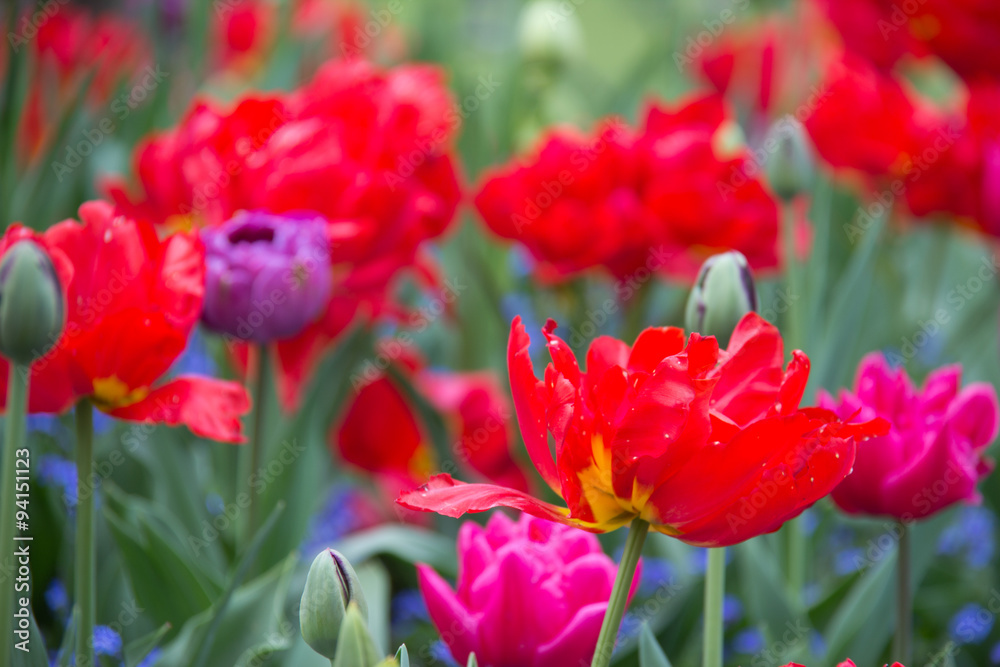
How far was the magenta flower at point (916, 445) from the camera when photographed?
1.61 feet

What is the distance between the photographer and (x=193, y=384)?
1.63 feet

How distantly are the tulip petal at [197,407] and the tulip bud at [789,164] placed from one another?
0.37 meters

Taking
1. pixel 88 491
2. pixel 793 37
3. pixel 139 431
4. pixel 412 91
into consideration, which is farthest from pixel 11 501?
pixel 793 37

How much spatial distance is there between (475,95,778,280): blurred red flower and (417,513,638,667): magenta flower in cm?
38

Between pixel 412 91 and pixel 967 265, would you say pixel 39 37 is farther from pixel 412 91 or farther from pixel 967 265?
pixel 967 265

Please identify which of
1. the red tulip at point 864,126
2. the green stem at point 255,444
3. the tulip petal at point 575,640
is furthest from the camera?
the red tulip at point 864,126

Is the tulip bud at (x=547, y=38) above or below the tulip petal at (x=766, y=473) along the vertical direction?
above

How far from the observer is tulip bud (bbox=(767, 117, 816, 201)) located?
27.0 inches

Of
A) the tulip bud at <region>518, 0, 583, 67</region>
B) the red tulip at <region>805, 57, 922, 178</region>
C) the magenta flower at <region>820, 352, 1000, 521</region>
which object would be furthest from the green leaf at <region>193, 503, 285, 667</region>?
the tulip bud at <region>518, 0, 583, 67</region>

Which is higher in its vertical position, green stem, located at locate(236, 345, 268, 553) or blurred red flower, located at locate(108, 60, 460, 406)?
blurred red flower, located at locate(108, 60, 460, 406)

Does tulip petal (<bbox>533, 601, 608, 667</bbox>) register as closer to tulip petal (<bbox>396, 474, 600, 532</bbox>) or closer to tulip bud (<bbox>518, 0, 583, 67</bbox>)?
tulip petal (<bbox>396, 474, 600, 532</bbox>)

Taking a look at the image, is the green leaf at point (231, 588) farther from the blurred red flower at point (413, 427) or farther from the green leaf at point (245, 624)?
the blurred red flower at point (413, 427)

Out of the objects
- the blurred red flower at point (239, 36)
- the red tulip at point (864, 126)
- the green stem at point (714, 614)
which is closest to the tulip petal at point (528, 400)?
the green stem at point (714, 614)

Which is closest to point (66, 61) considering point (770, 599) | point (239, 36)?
point (239, 36)
